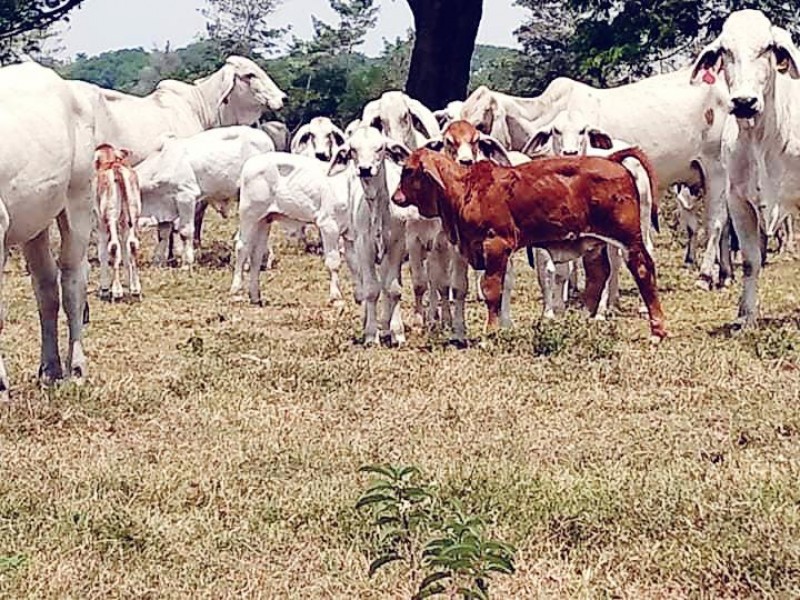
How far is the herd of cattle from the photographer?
8.31 m

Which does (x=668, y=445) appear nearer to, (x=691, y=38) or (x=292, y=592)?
(x=292, y=592)

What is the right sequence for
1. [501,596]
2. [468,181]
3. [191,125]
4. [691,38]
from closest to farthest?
[501,596] → [468,181] → [191,125] → [691,38]

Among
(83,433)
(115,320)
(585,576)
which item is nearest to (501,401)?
(83,433)

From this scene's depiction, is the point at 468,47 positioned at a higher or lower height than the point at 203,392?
higher

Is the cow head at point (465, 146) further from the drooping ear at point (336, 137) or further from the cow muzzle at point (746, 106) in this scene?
the drooping ear at point (336, 137)

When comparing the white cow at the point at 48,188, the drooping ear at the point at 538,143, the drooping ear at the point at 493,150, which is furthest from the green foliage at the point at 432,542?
the drooping ear at the point at 538,143

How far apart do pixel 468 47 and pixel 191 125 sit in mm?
4879

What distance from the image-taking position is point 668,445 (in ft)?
20.9

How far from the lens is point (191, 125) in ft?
60.9

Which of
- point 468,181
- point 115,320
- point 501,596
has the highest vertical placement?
point 468,181

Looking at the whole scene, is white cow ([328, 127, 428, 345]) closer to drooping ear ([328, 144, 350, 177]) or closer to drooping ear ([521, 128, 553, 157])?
drooping ear ([328, 144, 350, 177])

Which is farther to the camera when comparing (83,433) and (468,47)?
(468,47)

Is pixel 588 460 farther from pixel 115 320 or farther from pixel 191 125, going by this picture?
pixel 191 125

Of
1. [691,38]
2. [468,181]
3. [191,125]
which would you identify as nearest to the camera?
[468,181]
